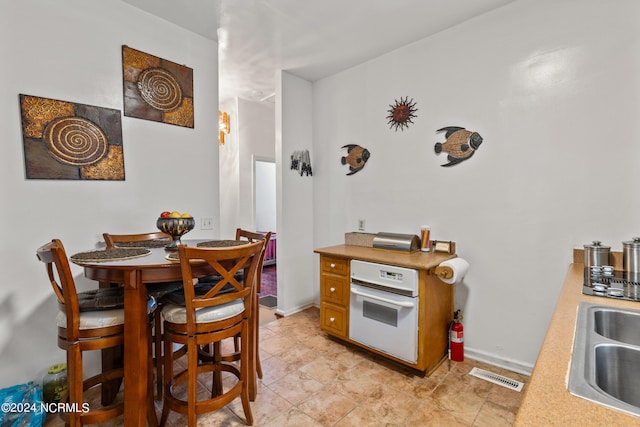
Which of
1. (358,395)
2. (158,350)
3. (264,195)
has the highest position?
(264,195)

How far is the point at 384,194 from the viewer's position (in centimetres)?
299

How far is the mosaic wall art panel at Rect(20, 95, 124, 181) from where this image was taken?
75.0 inches

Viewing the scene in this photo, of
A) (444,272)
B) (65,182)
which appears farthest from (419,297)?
(65,182)

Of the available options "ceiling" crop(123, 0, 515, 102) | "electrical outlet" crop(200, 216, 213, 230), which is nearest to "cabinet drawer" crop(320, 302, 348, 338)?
"electrical outlet" crop(200, 216, 213, 230)

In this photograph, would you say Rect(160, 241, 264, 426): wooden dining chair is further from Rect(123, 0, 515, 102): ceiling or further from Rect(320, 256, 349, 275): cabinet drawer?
Rect(123, 0, 515, 102): ceiling

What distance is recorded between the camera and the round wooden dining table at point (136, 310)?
1.48m

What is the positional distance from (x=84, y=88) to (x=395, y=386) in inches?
119

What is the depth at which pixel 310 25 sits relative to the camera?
8.18 ft

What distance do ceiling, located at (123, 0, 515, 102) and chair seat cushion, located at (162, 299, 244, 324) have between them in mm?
2118

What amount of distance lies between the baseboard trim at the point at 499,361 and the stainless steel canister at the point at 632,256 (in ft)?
3.30

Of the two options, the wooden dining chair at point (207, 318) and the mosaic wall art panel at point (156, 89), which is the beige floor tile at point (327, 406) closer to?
the wooden dining chair at point (207, 318)

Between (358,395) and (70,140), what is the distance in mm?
2603

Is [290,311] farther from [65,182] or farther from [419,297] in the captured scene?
[65,182]

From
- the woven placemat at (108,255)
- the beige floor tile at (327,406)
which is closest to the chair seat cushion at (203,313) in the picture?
the woven placemat at (108,255)
